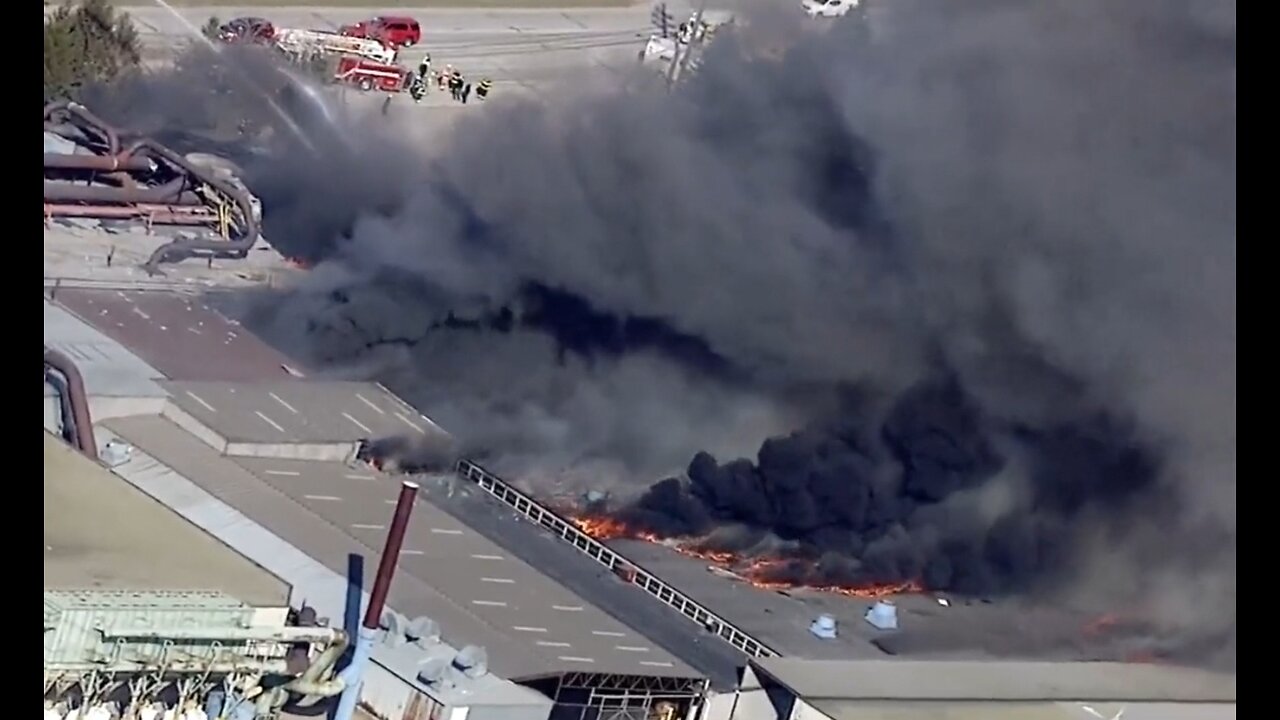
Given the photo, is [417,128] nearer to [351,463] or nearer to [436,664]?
[351,463]

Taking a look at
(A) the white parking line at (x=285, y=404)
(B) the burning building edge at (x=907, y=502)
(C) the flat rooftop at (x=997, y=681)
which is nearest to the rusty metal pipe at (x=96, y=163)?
(A) the white parking line at (x=285, y=404)

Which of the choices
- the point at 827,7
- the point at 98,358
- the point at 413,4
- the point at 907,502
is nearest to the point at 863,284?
the point at 907,502

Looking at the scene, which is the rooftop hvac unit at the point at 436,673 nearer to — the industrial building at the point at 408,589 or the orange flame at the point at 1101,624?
the industrial building at the point at 408,589

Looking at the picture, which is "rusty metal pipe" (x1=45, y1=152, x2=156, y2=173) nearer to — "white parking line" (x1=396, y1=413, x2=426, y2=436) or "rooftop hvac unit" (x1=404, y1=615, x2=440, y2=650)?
"white parking line" (x1=396, y1=413, x2=426, y2=436)

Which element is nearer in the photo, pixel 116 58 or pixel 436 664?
→ pixel 436 664

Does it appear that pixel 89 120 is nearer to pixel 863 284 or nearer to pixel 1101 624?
pixel 863 284

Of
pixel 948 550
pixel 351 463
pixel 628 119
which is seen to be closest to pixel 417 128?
pixel 628 119
